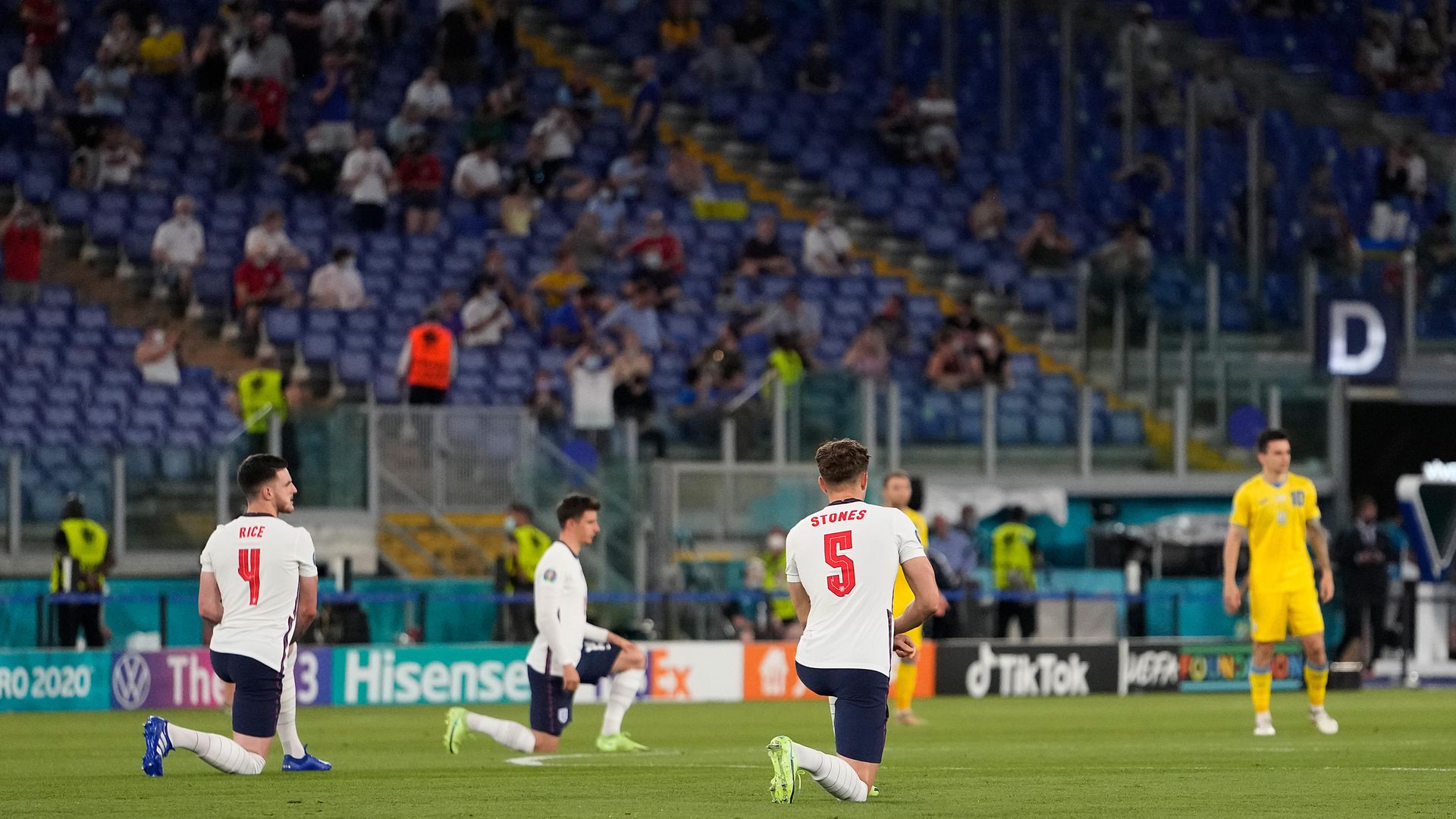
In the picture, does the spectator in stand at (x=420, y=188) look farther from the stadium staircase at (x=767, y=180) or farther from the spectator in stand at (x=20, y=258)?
the spectator in stand at (x=20, y=258)

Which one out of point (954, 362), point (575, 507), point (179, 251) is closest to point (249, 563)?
point (575, 507)

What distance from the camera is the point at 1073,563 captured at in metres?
28.8

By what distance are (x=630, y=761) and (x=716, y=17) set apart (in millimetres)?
21794

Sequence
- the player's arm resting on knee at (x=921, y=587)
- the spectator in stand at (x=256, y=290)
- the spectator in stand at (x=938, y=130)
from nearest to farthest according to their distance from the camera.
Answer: the player's arm resting on knee at (x=921, y=587) → the spectator in stand at (x=256, y=290) → the spectator in stand at (x=938, y=130)

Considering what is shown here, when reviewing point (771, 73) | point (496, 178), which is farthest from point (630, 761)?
point (771, 73)

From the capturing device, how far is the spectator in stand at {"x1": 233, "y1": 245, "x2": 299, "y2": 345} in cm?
2716

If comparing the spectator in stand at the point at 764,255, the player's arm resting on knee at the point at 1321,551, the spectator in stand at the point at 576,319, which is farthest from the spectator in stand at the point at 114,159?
the player's arm resting on knee at the point at 1321,551

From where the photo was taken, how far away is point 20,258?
27109 millimetres

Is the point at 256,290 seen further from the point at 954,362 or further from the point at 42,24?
the point at 954,362

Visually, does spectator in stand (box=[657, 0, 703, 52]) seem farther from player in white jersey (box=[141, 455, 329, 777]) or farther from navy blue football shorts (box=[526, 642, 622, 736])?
player in white jersey (box=[141, 455, 329, 777])

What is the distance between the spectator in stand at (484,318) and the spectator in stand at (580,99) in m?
4.61

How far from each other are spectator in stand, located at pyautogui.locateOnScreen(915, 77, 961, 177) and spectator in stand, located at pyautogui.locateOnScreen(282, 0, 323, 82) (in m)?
8.62

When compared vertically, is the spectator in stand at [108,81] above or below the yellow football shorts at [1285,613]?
above

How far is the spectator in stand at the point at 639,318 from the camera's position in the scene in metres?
27.7
